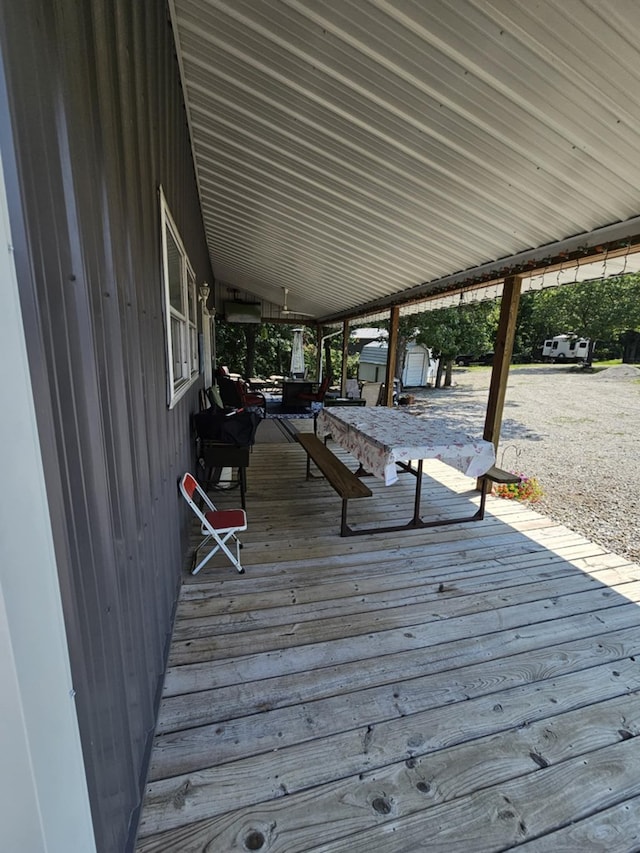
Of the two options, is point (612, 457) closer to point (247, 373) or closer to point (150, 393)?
point (150, 393)

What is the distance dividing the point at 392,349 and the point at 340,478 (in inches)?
166

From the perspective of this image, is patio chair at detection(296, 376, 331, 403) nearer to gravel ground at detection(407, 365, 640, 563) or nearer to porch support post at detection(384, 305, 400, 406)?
porch support post at detection(384, 305, 400, 406)

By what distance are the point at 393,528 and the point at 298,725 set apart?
2009 millimetres

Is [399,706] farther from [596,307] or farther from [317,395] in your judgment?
[596,307]

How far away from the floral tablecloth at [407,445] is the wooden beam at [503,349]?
0.66 meters

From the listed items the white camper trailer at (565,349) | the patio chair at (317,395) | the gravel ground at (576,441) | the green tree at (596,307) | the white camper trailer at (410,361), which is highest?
the green tree at (596,307)

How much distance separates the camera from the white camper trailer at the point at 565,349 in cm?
2511

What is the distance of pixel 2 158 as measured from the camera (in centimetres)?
57

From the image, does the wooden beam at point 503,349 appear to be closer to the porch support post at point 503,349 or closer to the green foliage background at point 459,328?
the porch support post at point 503,349

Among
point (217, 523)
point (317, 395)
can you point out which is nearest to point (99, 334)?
point (217, 523)

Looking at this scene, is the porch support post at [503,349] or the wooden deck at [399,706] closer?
the wooden deck at [399,706]

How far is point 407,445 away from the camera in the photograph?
10.3 feet

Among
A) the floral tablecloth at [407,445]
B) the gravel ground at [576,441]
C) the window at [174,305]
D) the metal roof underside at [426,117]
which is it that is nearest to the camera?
the metal roof underside at [426,117]

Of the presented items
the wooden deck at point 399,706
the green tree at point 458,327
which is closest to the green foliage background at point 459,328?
the green tree at point 458,327
